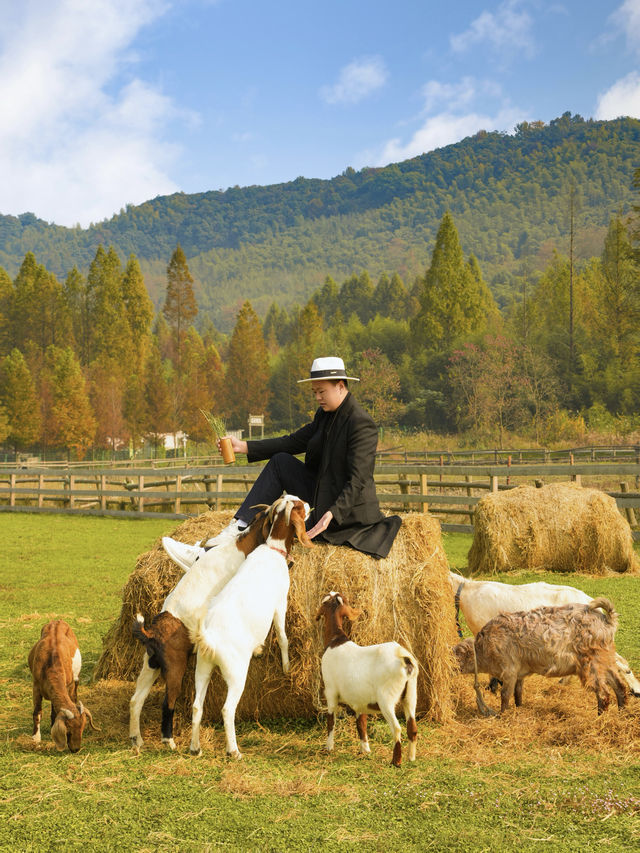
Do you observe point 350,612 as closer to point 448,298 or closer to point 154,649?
point 154,649

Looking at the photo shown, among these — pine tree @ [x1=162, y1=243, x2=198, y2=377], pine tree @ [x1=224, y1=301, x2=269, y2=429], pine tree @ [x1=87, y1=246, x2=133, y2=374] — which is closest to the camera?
pine tree @ [x1=87, y1=246, x2=133, y2=374]

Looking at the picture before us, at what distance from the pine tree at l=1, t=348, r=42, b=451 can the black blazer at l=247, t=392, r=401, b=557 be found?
4628 centimetres

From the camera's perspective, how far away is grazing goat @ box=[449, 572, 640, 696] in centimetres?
647

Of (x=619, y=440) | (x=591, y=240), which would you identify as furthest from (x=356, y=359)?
(x=591, y=240)

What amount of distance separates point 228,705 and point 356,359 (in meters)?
66.9

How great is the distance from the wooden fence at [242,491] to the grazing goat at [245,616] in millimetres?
7577

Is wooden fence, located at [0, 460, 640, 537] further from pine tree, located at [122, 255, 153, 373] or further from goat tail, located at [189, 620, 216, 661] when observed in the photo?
pine tree, located at [122, 255, 153, 373]

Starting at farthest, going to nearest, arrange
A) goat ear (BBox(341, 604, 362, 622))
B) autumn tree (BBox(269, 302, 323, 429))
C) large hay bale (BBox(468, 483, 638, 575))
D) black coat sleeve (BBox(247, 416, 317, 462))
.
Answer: autumn tree (BBox(269, 302, 323, 429)), large hay bale (BBox(468, 483, 638, 575)), black coat sleeve (BBox(247, 416, 317, 462)), goat ear (BBox(341, 604, 362, 622))

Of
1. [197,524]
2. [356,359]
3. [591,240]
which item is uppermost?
[591,240]

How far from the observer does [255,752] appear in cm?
482

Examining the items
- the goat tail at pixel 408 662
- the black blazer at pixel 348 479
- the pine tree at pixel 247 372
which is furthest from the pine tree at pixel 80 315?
the goat tail at pixel 408 662

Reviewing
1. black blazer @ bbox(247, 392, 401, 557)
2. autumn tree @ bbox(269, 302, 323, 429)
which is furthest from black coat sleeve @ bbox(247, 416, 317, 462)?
autumn tree @ bbox(269, 302, 323, 429)

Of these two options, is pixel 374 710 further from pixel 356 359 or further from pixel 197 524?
pixel 356 359

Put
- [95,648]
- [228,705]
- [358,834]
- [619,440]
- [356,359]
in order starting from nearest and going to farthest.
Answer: [358,834] → [228,705] → [95,648] → [619,440] → [356,359]
